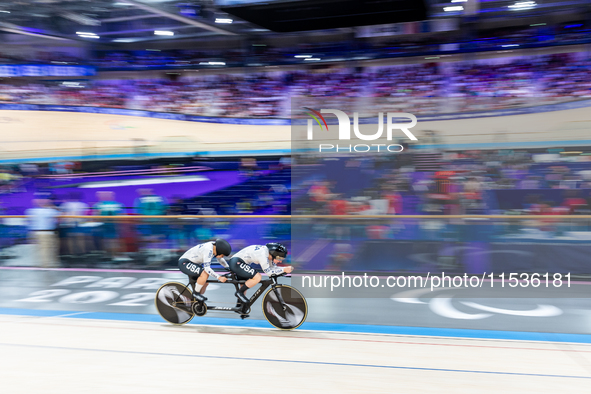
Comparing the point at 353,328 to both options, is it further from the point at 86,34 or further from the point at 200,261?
the point at 86,34

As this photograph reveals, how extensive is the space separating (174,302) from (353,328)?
5.83 ft

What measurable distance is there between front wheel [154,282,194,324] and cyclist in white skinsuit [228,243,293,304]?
21.9 inches

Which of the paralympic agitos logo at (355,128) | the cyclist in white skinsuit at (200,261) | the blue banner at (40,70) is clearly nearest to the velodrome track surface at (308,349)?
the cyclist in white skinsuit at (200,261)

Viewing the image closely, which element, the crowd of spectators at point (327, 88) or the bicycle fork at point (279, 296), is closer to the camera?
the bicycle fork at point (279, 296)

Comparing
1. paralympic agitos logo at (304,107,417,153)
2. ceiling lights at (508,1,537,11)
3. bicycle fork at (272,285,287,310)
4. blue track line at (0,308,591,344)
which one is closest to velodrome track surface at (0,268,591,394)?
blue track line at (0,308,591,344)

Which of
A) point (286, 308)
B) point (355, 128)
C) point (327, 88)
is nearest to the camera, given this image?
point (286, 308)

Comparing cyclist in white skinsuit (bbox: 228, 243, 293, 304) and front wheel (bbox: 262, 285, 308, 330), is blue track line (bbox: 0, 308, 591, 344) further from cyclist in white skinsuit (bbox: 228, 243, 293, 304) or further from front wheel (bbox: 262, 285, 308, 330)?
cyclist in white skinsuit (bbox: 228, 243, 293, 304)

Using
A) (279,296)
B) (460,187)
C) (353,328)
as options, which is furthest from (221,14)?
(353,328)

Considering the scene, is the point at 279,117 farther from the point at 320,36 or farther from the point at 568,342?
the point at 568,342

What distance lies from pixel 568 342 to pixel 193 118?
10772 millimetres

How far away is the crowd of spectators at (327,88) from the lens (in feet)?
33.6

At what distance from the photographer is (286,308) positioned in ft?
14.2

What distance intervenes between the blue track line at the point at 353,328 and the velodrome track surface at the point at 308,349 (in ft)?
0.04

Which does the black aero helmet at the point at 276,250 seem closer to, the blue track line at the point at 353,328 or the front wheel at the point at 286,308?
the front wheel at the point at 286,308
